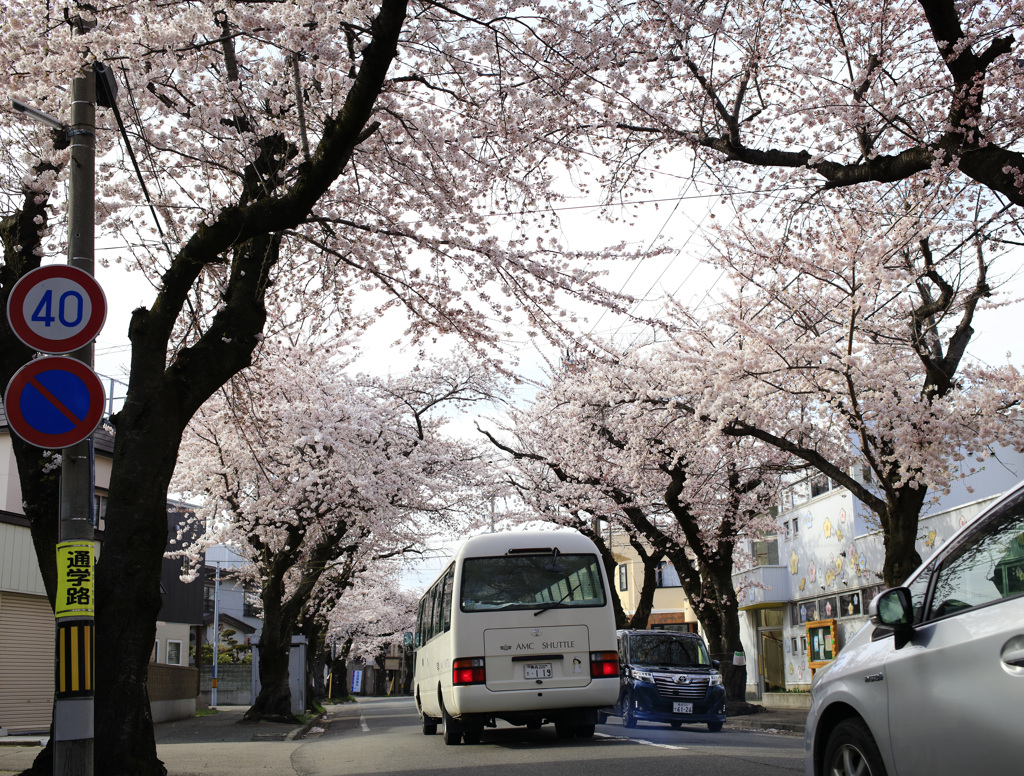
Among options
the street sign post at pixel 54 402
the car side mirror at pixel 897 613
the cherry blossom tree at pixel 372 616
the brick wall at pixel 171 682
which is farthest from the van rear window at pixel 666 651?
the cherry blossom tree at pixel 372 616

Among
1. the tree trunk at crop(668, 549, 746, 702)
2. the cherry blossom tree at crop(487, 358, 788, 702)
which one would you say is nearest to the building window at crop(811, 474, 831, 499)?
the cherry blossom tree at crop(487, 358, 788, 702)

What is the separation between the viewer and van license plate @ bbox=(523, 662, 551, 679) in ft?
36.6

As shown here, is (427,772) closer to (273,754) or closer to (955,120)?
(273,754)

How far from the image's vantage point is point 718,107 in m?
10.5

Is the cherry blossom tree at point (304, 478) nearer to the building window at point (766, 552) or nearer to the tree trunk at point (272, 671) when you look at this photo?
the tree trunk at point (272, 671)

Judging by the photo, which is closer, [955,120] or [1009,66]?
[955,120]

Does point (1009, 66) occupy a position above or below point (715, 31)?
below

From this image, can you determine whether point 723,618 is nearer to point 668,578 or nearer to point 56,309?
point 56,309

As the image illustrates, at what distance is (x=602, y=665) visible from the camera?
37.1 ft

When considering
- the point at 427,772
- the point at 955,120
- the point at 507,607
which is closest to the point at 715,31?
the point at 955,120

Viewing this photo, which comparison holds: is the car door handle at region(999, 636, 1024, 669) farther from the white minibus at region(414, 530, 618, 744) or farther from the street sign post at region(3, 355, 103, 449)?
the white minibus at region(414, 530, 618, 744)

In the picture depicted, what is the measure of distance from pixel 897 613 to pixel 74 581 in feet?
15.5

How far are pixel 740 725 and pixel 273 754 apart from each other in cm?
1067

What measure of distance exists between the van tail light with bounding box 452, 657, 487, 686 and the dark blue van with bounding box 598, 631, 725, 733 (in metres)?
5.70
